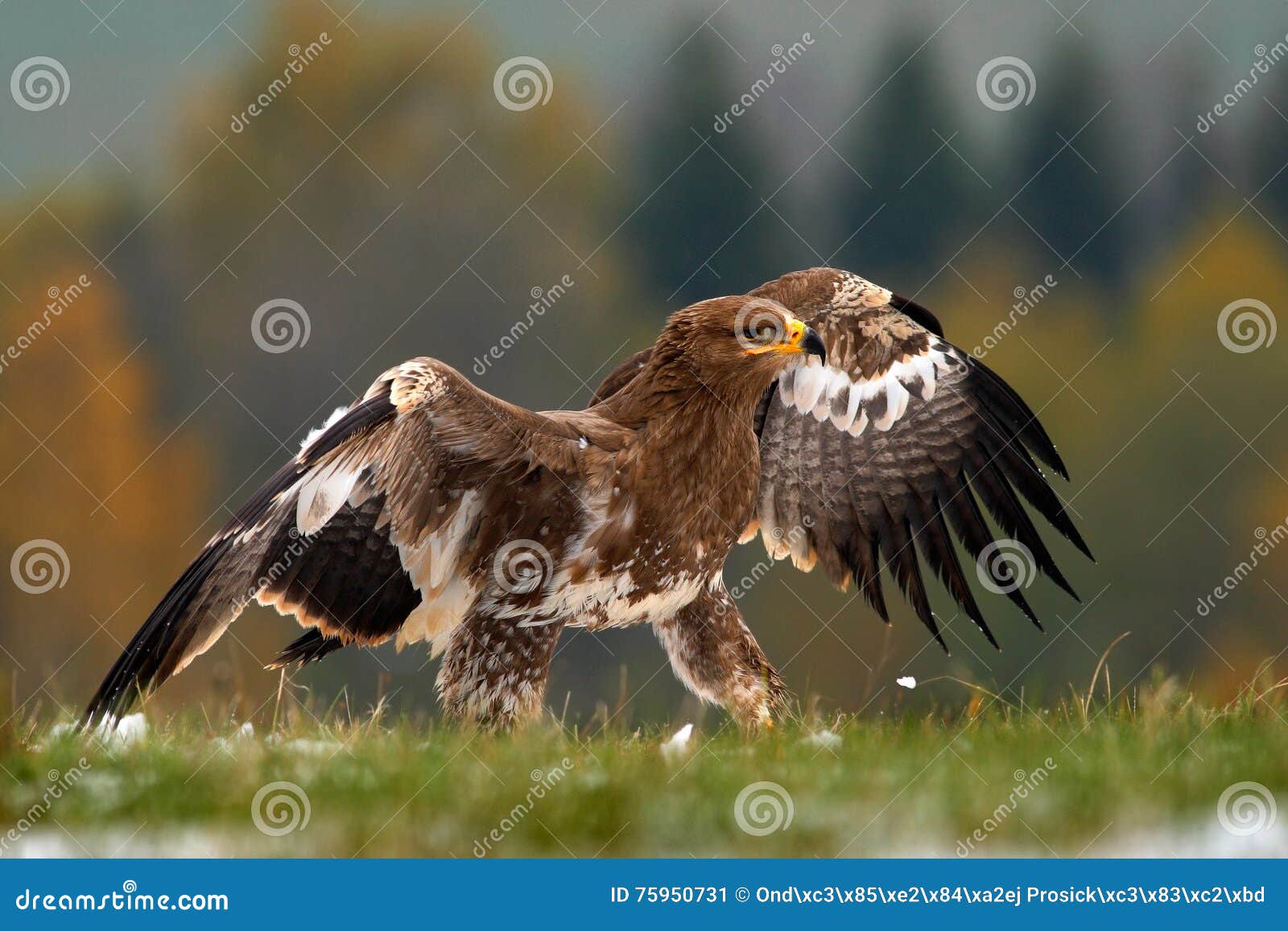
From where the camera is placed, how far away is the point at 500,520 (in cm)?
617

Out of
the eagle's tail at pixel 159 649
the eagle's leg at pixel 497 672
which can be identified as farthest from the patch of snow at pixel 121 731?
the eagle's leg at pixel 497 672

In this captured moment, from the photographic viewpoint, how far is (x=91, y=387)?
22.1 meters

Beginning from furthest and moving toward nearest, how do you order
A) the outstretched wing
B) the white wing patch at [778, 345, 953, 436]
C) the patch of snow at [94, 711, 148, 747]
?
the white wing patch at [778, 345, 953, 436]
the outstretched wing
the patch of snow at [94, 711, 148, 747]

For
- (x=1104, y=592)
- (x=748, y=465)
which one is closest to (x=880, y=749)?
(x=748, y=465)

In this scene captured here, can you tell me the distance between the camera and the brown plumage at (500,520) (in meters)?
5.74

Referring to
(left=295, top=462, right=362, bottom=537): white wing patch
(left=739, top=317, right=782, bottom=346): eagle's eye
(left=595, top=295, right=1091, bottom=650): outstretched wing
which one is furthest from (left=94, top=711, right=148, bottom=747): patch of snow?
(left=739, top=317, right=782, bottom=346): eagle's eye

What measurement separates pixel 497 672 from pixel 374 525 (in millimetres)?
853

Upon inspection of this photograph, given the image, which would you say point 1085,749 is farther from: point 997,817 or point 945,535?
point 945,535

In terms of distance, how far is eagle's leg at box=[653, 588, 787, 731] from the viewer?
22.5ft

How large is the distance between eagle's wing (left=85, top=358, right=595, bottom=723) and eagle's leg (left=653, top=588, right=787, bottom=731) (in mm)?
1207

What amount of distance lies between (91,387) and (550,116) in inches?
384

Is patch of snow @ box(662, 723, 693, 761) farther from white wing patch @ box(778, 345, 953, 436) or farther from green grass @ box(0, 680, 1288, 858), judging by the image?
white wing patch @ box(778, 345, 953, 436)

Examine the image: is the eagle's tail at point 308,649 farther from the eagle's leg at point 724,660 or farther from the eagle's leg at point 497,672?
the eagle's leg at point 724,660

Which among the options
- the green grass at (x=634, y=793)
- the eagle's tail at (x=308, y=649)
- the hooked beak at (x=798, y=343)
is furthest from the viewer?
the eagle's tail at (x=308, y=649)
